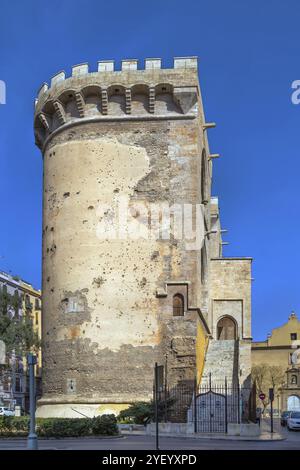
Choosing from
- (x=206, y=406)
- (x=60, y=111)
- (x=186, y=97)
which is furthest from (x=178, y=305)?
(x=60, y=111)

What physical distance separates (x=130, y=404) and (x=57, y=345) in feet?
15.4

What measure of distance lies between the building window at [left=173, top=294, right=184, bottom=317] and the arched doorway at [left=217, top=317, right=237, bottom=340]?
9825 mm

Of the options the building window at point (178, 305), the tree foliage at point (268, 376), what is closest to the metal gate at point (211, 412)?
the building window at point (178, 305)

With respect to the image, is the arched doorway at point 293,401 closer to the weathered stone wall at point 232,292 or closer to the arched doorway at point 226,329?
the arched doorway at point 226,329

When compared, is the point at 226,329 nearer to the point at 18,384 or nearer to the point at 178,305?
the point at 178,305

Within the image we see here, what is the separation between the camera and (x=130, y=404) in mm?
34000

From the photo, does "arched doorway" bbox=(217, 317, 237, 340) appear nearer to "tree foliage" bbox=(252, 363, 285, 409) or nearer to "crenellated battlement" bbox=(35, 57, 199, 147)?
"crenellated battlement" bbox=(35, 57, 199, 147)

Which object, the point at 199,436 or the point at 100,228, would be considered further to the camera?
the point at 100,228

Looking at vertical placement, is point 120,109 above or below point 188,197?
above

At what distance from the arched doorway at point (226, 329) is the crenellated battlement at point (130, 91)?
13546 millimetres

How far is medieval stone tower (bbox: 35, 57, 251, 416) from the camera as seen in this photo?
35.0m
